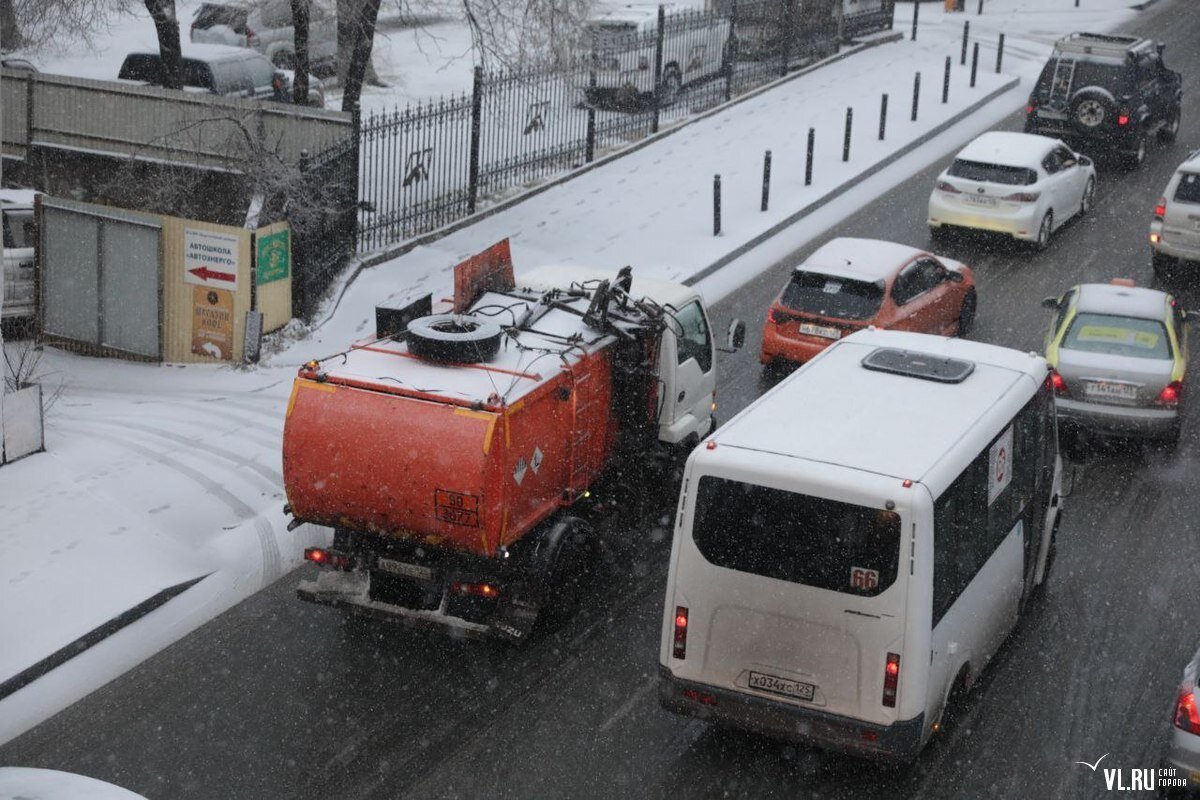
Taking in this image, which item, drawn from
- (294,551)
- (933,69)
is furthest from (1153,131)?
(294,551)

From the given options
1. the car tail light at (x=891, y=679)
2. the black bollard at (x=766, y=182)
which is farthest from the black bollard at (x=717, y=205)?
the car tail light at (x=891, y=679)

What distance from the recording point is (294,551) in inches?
452

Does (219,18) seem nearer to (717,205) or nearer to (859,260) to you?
(717,205)

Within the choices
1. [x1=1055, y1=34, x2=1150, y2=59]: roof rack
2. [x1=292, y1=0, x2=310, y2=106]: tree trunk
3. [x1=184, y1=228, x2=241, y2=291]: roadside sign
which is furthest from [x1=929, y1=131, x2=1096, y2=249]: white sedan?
[x1=184, y1=228, x2=241, y2=291]: roadside sign

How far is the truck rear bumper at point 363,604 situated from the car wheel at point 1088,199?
51.7 ft

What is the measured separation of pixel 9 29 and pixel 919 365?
2545cm

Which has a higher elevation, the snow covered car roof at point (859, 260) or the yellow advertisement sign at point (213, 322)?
the snow covered car roof at point (859, 260)

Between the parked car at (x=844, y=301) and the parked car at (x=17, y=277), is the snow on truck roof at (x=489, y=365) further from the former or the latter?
the parked car at (x=17, y=277)

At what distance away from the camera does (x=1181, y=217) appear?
18.8 metres

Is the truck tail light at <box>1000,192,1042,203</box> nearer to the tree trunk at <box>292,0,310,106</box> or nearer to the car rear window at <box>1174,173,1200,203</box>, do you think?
the car rear window at <box>1174,173,1200,203</box>

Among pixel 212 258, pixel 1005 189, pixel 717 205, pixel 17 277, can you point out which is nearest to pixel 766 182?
pixel 717 205

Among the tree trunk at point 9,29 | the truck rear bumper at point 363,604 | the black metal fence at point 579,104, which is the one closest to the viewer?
the truck rear bumper at point 363,604

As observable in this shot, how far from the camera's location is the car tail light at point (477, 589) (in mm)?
9531

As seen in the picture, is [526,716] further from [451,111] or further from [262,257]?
[451,111]
